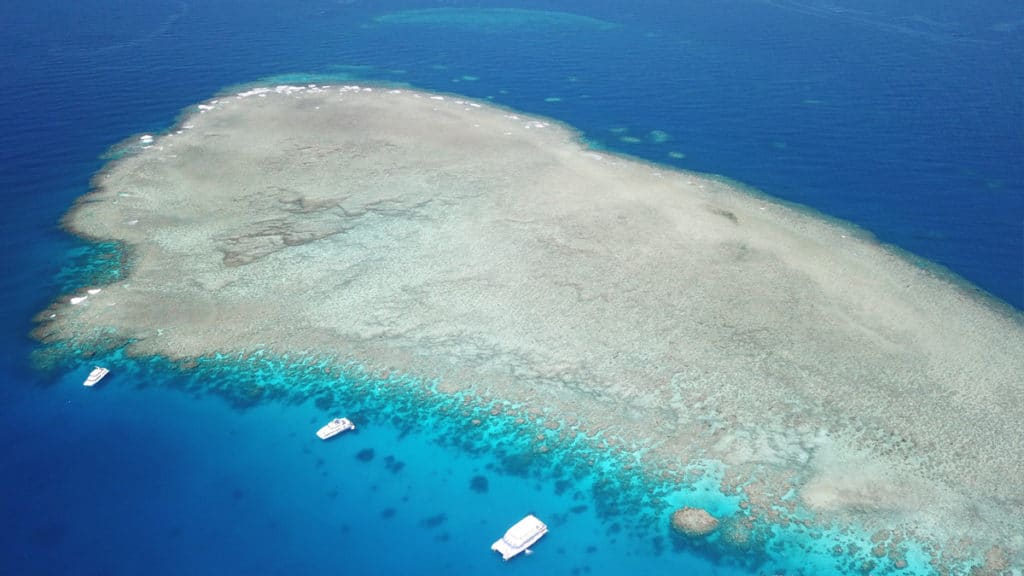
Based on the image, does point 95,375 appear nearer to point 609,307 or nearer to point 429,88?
point 609,307

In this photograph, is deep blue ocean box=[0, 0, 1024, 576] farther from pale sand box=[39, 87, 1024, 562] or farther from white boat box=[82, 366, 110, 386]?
pale sand box=[39, 87, 1024, 562]

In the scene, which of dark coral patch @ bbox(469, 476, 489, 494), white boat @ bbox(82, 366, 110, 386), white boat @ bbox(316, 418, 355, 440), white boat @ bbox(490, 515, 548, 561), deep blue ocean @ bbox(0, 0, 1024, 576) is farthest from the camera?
white boat @ bbox(82, 366, 110, 386)

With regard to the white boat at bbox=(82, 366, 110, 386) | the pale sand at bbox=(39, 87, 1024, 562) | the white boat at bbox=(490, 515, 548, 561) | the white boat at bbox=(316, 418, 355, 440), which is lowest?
the white boat at bbox=(490, 515, 548, 561)

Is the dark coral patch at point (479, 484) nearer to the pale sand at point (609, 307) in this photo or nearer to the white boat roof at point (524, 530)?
the white boat roof at point (524, 530)

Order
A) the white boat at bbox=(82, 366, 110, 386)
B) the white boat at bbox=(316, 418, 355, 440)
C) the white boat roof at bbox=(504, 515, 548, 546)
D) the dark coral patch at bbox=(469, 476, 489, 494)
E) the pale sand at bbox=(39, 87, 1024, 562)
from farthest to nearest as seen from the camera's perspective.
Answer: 1. the white boat at bbox=(82, 366, 110, 386)
2. the white boat at bbox=(316, 418, 355, 440)
3. the pale sand at bbox=(39, 87, 1024, 562)
4. the dark coral patch at bbox=(469, 476, 489, 494)
5. the white boat roof at bbox=(504, 515, 548, 546)

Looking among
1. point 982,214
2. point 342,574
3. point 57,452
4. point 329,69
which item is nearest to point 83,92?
point 329,69

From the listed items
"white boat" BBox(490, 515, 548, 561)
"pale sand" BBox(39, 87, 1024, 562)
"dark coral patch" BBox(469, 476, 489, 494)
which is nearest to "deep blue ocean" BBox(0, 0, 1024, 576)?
"dark coral patch" BBox(469, 476, 489, 494)

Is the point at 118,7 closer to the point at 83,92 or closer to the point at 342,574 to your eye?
the point at 83,92
